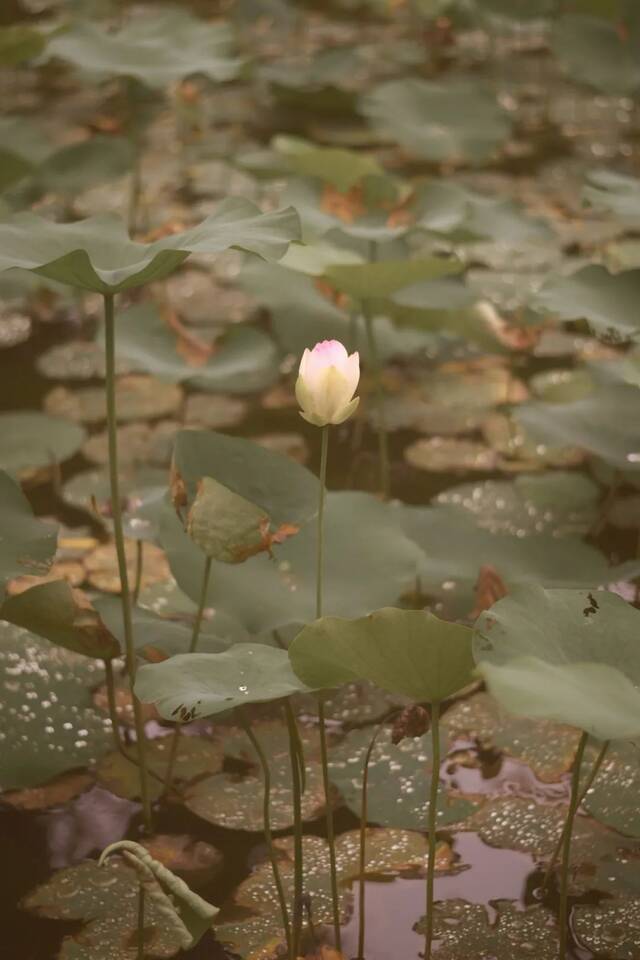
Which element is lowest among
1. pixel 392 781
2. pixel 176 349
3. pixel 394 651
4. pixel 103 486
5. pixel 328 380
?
pixel 103 486

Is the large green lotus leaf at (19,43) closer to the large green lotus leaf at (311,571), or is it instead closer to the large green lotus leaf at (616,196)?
the large green lotus leaf at (616,196)

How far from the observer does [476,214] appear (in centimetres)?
206

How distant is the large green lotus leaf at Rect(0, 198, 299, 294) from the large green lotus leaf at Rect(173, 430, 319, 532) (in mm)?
176

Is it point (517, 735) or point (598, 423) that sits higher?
point (598, 423)

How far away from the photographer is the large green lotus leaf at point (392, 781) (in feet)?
4.29

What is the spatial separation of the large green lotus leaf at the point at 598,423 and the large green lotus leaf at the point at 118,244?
0.52 meters

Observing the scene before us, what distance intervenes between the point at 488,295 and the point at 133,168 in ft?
2.32

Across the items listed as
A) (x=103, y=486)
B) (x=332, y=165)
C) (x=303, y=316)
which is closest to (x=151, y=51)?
(x=332, y=165)

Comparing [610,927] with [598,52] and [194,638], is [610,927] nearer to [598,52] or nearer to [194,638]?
[194,638]

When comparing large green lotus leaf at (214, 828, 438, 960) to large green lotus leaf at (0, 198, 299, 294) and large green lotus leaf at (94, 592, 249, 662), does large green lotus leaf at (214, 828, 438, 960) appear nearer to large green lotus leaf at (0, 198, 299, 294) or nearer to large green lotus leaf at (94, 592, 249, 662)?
large green lotus leaf at (94, 592, 249, 662)

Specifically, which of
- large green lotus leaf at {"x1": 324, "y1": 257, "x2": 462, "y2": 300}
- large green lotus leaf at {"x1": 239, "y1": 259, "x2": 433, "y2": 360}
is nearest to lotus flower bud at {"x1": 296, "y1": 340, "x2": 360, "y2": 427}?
large green lotus leaf at {"x1": 324, "y1": 257, "x2": 462, "y2": 300}

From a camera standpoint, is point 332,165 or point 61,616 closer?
point 61,616

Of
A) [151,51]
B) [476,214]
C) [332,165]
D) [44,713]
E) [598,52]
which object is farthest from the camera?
[598,52]

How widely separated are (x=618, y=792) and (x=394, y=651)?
445mm
